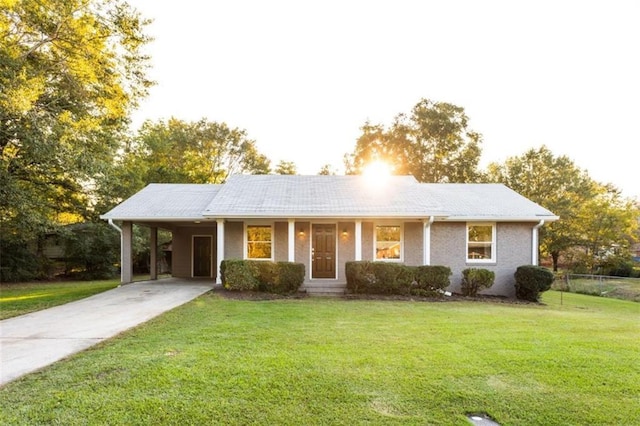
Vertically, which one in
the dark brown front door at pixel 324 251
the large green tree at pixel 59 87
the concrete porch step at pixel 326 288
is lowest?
the concrete porch step at pixel 326 288

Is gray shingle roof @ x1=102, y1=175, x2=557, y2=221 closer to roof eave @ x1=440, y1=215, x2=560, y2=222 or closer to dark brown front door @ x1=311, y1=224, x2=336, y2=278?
roof eave @ x1=440, y1=215, x2=560, y2=222

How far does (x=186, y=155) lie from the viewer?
30.5 metres

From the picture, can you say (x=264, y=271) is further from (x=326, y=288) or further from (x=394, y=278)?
(x=394, y=278)

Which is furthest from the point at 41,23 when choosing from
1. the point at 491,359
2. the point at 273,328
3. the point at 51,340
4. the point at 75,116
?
the point at 491,359

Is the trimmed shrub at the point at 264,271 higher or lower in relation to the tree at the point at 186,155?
lower

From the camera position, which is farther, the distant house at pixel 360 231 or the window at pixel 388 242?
the window at pixel 388 242

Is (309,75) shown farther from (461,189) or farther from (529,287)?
(529,287)

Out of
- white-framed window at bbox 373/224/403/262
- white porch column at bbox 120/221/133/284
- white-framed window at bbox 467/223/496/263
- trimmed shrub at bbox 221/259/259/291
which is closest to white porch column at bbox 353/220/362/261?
white-framed window at bbox 373/224/403/262

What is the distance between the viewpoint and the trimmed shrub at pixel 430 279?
11414mm

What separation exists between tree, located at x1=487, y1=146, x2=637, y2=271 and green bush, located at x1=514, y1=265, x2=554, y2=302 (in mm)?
14717

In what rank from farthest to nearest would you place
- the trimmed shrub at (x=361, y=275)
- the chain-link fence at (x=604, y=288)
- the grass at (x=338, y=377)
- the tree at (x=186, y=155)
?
the tree at (x=186, y=155) < the chain-link fence at (x=604, y=288) < the trimmed shrub at (x=361, y=275) < the grass at (x=338, y=377)

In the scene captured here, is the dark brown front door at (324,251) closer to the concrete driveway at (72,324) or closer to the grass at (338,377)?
the concrete driveway at (72,324)

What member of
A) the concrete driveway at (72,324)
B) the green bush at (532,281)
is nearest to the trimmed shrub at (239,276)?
the concrete driveway at (72,324)

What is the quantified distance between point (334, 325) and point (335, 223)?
268 inches
